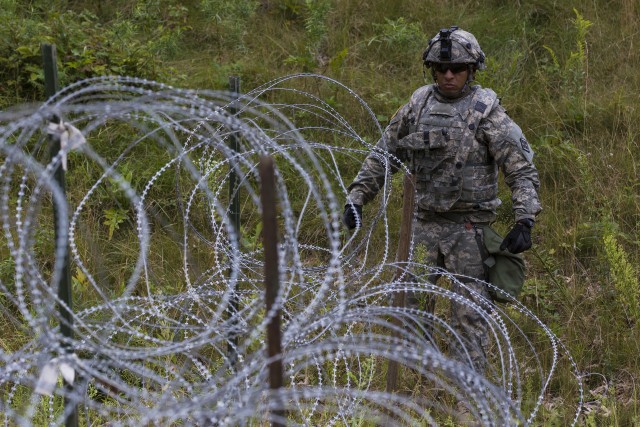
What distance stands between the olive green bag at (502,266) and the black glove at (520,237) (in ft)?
0.56

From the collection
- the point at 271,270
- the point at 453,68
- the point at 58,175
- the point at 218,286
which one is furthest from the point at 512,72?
the point at 271,270

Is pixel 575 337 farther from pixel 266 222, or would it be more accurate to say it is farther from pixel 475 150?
pixel 266 222

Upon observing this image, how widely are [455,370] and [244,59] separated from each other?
5.45m

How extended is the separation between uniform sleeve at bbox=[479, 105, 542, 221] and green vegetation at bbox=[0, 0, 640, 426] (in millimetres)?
479

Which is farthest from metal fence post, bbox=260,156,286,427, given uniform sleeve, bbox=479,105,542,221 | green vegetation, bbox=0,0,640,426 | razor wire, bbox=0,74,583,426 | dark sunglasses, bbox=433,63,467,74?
dark sunglasses, bbox=433,63,467,74

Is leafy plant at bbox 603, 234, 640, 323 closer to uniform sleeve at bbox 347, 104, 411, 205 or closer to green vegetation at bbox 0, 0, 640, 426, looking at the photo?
green vegetation at bbox 0, 0, 640, 426

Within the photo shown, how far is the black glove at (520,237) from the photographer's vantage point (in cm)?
402

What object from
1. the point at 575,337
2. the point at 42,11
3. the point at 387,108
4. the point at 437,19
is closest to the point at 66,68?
the point at 42,11

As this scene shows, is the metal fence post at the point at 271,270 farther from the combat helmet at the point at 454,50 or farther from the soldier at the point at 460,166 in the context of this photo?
the combat helmet at the point at 454,50

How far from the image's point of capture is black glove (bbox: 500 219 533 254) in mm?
4020

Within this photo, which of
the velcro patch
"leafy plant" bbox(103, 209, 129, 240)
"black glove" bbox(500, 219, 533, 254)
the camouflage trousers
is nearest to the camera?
"black glove" bbox(500, 219, 533, 254)

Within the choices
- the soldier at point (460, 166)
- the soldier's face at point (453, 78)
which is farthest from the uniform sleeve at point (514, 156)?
the soldier's face at point (453, 78)

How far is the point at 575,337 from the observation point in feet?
15.7

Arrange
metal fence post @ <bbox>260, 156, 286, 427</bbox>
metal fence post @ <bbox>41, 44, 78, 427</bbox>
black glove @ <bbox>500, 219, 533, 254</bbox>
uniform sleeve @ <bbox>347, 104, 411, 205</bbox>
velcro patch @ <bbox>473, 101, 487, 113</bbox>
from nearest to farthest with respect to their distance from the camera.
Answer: metal fence post @ <bbox>260, 156, 286, 427</bbox>
metal fence post @ <bbox>41, 44, 78, 427</bbox>
black glove @ <bbox>500, 219, 533, 254</bbox>
velcro patch @ <bbox>473, 101, 487, 113</bbox>
uniform sleeve @ <bbox>347, 104, 411, 205</bbox>
